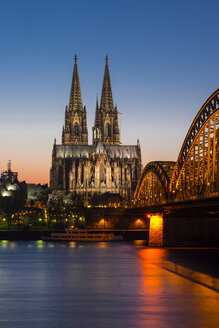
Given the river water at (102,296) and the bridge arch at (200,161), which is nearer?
the river water at (102,296)

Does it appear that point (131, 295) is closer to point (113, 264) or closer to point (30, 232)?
point (113, 264)

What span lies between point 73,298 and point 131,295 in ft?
14.3

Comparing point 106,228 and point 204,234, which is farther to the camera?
point 106,228

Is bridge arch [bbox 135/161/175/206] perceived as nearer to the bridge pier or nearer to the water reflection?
the bridge pier

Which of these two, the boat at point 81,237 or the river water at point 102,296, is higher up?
the boat at point 81,237

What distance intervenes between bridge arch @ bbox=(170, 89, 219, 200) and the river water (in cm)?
1028

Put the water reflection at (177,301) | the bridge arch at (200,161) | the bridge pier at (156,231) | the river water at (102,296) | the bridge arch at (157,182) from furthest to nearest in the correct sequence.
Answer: the bridge arch at (157,182), the bridge pier at (156,231), the bridge arch at (200,161), the river water at (102,296), the water reflection at (177,301)

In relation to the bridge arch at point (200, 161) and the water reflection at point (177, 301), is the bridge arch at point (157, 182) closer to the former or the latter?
the bridge arch at point (200, 161)

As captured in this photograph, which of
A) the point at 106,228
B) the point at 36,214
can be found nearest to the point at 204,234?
the point at 106,228

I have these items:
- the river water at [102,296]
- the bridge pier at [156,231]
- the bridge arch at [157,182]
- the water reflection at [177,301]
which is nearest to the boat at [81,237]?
the bridge arch at [157,182]

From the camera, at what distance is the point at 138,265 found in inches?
2741

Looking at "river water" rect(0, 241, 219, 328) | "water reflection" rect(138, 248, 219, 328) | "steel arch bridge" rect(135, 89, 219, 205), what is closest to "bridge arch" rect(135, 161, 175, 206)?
"steel arch bridge" rect(135, 89, 219, 205)

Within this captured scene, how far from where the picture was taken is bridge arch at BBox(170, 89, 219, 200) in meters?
67.9

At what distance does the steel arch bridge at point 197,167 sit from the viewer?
224 feet
